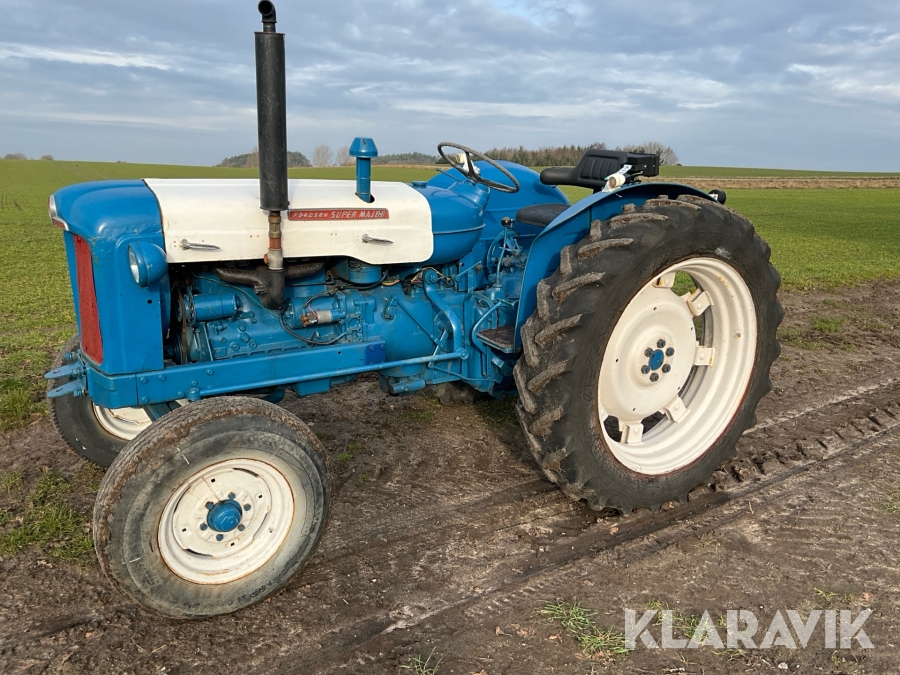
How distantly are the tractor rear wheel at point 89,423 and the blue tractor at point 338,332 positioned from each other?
0.4 inches

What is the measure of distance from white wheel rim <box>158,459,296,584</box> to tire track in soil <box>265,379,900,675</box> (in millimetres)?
288

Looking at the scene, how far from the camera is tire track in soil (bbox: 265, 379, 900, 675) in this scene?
2436mm

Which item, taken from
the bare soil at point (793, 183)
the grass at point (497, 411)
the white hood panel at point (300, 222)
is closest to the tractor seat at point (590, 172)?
the white hood panel at point (300, 222)

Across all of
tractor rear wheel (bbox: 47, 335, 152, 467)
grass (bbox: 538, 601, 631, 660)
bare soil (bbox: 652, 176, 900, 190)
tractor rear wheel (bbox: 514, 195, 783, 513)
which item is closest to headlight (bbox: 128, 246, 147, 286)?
tractor rear wheel (bbox: 47, 335, 152, 467)

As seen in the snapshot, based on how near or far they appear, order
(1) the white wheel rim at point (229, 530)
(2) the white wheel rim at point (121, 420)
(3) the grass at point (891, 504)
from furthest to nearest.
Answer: (2) the white wheel rim at point (121, 420), (3) the grass at point (891, 504), (1) the white wheel rim at point (229, 530)

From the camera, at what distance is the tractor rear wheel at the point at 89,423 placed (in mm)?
3383

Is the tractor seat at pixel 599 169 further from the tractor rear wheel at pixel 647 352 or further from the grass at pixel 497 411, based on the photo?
the grass at pixel 497 411

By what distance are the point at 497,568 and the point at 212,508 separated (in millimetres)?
1160

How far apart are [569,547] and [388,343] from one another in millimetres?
1271

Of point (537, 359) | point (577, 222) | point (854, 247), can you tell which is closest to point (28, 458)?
point (537, 359)

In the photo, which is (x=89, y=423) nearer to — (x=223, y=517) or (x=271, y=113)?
(x=223, y=517)

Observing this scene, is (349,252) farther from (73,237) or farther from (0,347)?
(0,347)

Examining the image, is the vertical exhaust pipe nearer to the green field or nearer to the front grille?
the front grille

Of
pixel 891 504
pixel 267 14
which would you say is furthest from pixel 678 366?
pixel 267 14
